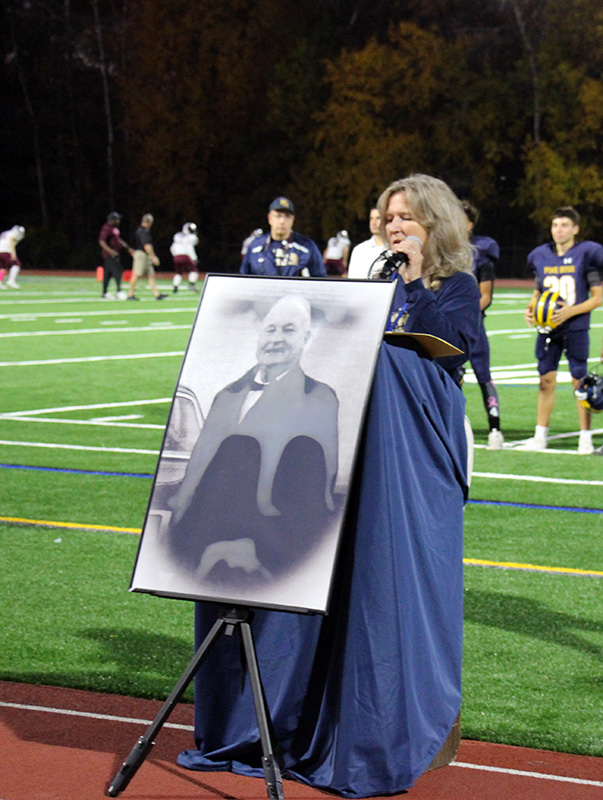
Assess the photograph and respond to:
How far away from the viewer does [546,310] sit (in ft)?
35.3

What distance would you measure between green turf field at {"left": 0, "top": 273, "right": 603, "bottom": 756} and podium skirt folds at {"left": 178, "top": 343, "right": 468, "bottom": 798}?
756 mm

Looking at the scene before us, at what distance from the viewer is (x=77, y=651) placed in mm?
5371

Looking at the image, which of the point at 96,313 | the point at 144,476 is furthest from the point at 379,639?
the point at 96,313

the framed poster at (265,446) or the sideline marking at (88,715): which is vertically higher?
the framed poster at (265,446)

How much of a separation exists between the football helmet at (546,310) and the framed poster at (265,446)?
23.7 feet

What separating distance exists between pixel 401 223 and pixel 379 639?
1509 millimetres

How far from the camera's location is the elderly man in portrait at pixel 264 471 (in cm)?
356

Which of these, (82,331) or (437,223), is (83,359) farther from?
(437,223)

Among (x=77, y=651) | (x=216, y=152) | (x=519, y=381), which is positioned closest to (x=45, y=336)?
(x=519, y=381)

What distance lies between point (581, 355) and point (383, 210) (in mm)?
6782

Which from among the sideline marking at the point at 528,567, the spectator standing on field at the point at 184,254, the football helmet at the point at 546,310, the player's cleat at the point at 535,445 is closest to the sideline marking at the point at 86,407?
the player's cleat at the point at 535,445

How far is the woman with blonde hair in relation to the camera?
434 cm

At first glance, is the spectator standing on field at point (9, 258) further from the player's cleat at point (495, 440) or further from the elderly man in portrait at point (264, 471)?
the elderly man in portrait at point (264, 471)

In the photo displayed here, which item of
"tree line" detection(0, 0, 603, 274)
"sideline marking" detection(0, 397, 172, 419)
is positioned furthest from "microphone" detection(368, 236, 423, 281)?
"tree line" detection(0, 0, 603, 274)
